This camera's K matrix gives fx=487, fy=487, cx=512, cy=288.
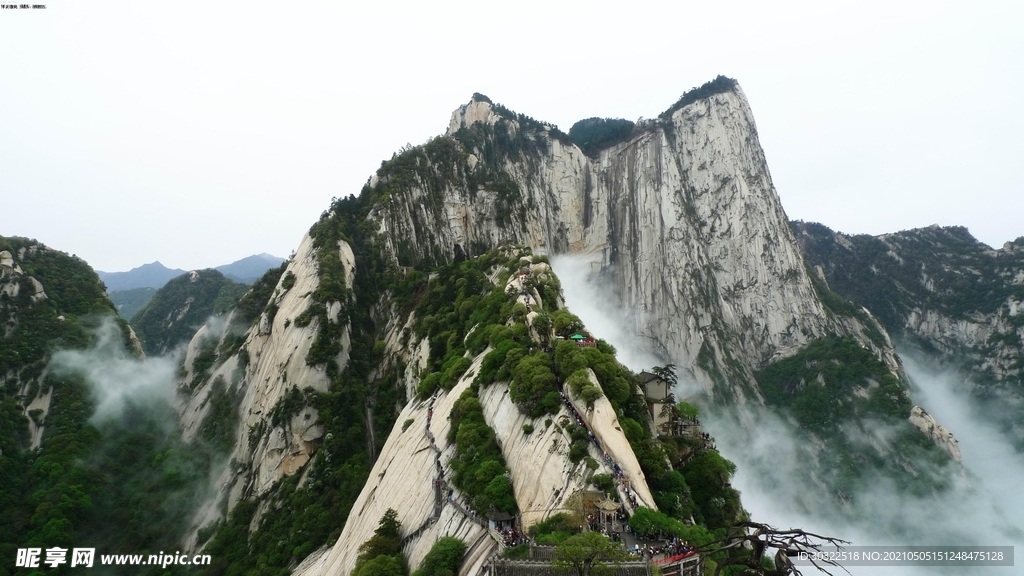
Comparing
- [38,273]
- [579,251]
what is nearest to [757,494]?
[579,251]

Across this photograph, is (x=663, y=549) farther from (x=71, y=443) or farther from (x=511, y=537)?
(x=71, y=443)

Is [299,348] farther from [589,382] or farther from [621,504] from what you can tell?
[621,504]

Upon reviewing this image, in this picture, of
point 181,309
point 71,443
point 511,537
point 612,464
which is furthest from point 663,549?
point 181,309

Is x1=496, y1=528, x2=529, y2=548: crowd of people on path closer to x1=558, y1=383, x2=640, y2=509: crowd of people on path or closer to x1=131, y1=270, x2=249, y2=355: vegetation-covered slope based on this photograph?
x1=558, y1=383, x2=640, y2=509: crowd of people on path

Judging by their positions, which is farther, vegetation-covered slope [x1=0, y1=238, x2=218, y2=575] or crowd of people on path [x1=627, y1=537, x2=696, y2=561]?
vegetation-covered slope [x1=0, y1=238, x2=218, y2=575]

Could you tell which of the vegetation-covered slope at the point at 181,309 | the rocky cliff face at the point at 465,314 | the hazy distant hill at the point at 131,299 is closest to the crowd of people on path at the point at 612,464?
the rocky cliff face at the point at 465,314

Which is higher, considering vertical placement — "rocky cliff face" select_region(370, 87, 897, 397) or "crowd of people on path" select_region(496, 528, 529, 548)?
"rocky cliff face" select_region(370, 87, 897, 397)

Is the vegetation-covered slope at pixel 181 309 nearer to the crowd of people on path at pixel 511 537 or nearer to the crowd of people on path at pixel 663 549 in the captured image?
the crowd of people on path at pixel 511 537

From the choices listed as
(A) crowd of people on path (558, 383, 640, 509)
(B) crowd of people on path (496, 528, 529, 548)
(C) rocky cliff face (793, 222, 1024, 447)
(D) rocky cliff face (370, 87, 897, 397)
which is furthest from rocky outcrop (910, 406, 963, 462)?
(B) crowd of people on path (496, 528, 529, 548)
